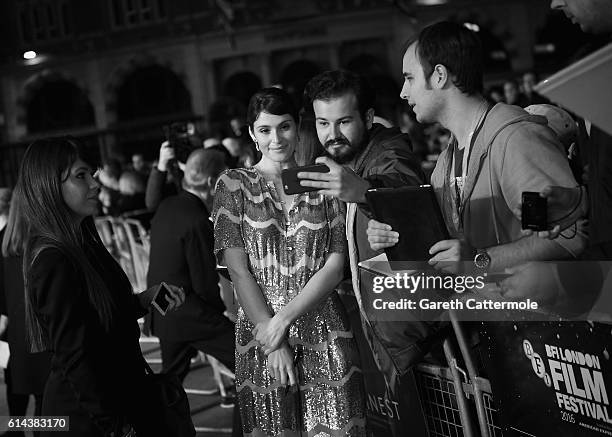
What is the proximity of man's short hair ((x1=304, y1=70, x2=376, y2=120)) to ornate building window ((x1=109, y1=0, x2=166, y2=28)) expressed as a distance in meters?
31.4

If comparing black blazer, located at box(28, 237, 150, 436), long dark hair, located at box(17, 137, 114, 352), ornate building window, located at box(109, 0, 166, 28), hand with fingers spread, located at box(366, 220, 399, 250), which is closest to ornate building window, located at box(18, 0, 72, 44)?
ornate building window, located at box(109, 0, 166, 28)

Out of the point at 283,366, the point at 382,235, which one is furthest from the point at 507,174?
the point at 283,366

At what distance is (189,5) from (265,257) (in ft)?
101

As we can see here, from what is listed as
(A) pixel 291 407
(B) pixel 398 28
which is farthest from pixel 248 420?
(B) pixel 398 28

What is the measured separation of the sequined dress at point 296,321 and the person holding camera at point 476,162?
0.58 m

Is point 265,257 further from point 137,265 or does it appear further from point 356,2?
point 356,2

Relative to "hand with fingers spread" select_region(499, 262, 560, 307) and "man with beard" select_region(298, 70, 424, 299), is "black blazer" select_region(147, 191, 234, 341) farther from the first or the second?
"hand with fingers spread" select_region(499, 262, 560, 307)

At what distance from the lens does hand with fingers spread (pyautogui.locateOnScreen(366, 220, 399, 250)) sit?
2482mm

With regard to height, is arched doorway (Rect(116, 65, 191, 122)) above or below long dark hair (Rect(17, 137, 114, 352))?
above

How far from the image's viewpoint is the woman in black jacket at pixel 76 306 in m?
2.59

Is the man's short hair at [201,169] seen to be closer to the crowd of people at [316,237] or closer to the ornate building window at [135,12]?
the crowd of people at [316,237]

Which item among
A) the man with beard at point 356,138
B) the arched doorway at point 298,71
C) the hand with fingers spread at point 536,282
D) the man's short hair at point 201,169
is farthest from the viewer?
the arched doorway at point 298,71

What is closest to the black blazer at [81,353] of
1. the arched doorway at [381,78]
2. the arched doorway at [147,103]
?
the arched doorway at [381,78]

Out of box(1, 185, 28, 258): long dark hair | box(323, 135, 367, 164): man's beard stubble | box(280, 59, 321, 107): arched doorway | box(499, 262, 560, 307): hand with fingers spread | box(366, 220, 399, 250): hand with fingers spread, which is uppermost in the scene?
box(280, 59, 321, 107): arched doorway
